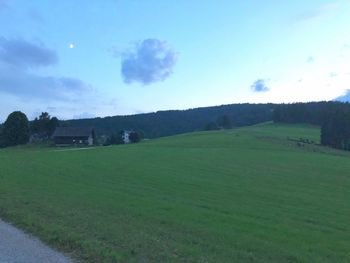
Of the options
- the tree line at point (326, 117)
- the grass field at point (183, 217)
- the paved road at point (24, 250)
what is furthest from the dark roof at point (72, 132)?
the paved road at point (24, 250)

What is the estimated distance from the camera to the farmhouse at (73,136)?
125m

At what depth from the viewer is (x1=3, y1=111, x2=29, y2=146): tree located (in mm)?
126375

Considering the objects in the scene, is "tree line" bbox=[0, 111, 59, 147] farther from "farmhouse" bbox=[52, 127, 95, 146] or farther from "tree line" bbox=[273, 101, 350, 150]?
"tree line" bbox=[273, 101, 350, 150]

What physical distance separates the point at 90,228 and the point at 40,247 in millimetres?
2381

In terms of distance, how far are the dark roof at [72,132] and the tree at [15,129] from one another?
8195 mm

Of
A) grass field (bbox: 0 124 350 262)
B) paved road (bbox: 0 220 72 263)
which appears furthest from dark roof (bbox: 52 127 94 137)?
paved road (bbox: 0 220 72 263)

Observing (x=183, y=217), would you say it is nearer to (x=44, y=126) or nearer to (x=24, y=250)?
(x=24, y=250)

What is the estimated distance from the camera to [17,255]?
1089 centimetres

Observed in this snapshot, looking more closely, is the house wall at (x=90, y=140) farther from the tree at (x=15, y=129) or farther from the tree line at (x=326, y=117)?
the tree line at (x=326, y=117)

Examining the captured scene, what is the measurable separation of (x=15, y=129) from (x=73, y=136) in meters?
16.2

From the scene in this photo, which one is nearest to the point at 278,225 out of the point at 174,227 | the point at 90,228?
the point at 174,227

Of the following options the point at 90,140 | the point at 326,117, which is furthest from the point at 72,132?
the point at 326,117

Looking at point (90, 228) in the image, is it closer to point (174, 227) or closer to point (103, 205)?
point (174, 227)

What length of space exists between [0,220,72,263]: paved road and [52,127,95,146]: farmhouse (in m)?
111
